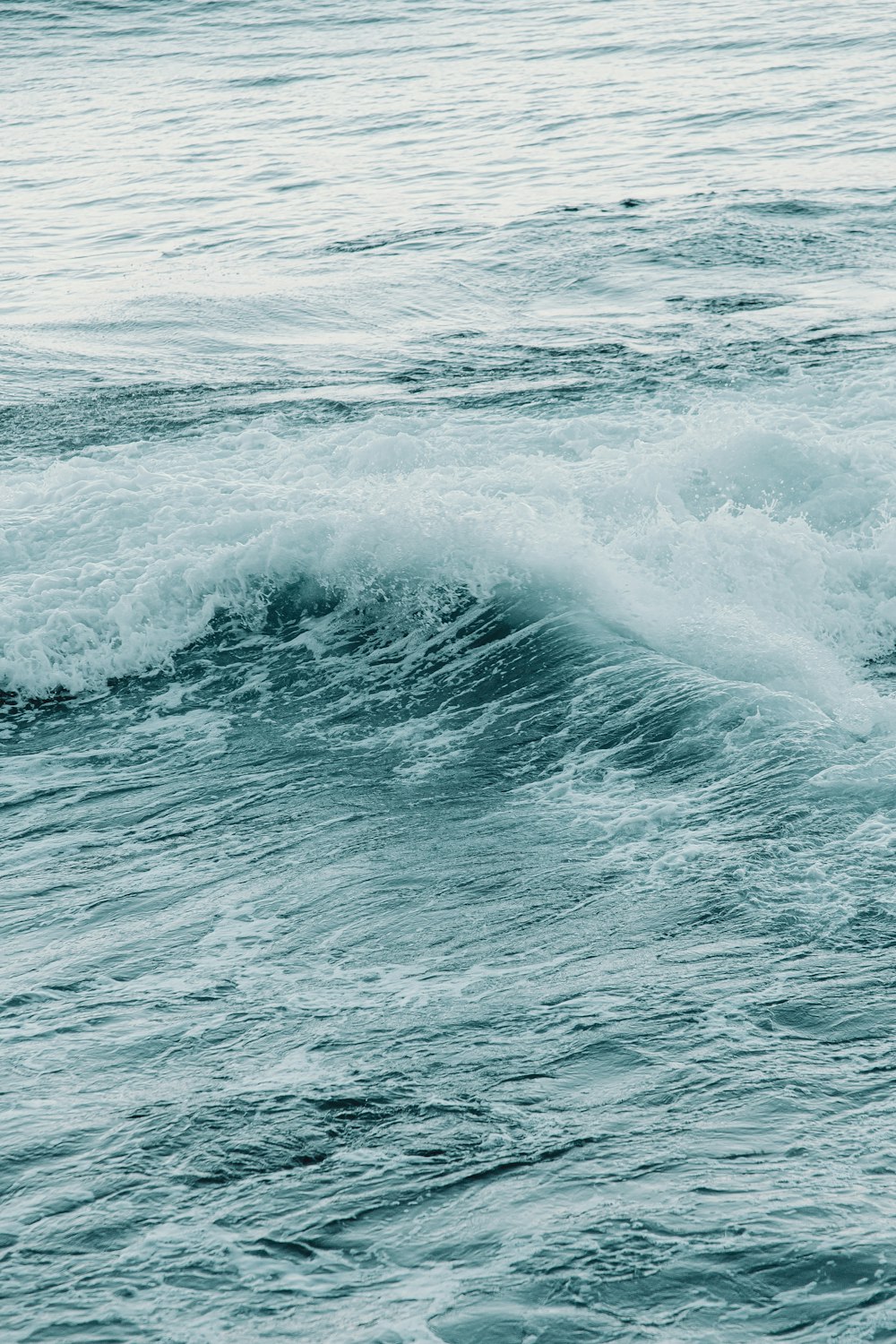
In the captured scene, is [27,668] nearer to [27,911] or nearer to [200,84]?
[27,911]

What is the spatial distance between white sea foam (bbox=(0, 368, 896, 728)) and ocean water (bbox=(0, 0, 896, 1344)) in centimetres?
3

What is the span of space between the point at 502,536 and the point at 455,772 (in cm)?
241

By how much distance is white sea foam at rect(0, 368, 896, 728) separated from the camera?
834 cm

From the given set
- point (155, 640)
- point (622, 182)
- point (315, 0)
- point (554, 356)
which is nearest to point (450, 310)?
point (554, 356)

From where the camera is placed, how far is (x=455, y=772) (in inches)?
274

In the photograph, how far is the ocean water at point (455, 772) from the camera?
3992 millimetres

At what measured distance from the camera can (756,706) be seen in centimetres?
→ 695

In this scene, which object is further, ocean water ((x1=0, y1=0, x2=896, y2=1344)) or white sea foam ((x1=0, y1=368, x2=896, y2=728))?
white sea foam ((x1=0, y1=368, x2=896, y2=728))

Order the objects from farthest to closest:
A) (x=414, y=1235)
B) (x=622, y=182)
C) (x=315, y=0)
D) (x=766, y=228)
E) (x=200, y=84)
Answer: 1. (x=315, y=0)
2. (x=200, y=84)
3. (x=622, y=182)
4. (x=766, y=228)
5. (x=414, y=1235)

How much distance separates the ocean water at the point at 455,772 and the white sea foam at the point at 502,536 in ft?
0.11

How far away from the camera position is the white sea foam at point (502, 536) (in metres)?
8.34

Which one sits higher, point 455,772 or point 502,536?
point 502,536

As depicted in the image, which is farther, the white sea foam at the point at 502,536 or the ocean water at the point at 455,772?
the white sea foam at the point at 502,536

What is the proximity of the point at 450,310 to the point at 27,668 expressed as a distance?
758 cm
